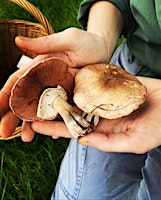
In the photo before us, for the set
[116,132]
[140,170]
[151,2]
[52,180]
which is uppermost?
[151,2]

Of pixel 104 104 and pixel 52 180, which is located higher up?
pixel 104 104

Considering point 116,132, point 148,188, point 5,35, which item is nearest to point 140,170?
point 148,188

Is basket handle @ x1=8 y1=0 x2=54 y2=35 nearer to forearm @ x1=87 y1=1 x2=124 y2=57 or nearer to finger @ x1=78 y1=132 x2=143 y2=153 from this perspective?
forearm @ x1=87 y1=1 x2=124 y2=57

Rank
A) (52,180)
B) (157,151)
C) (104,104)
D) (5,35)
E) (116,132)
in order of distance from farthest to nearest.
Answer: (5,35), (52,180), (157,151), (116,132), (104,104)

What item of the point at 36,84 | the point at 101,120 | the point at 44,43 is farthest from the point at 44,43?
the point at 101,120

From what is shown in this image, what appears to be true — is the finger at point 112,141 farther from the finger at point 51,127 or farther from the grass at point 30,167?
the grass at point 30,167

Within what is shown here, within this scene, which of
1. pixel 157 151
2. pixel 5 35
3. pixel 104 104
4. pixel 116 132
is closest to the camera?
pixel 104 104

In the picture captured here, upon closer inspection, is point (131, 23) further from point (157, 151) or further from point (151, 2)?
point (157, 151)

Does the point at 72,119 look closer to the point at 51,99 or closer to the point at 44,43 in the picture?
the point at 51,99
